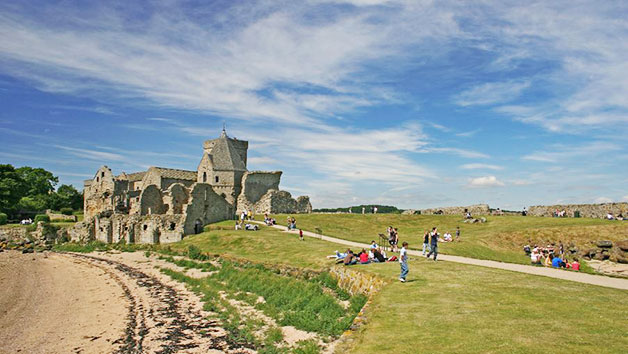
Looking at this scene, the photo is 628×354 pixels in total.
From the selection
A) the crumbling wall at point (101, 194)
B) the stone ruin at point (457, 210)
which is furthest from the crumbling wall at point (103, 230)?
the stone ruin at point (457, 210)

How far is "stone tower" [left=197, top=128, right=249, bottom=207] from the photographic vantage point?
5662 cm

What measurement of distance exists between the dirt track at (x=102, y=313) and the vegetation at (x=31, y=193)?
129 feet

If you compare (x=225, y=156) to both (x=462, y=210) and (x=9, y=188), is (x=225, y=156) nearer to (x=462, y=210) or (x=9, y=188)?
(x=462, y=210)

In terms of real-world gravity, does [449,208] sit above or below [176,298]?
above

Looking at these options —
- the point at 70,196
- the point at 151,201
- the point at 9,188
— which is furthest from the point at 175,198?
the point at 70,196

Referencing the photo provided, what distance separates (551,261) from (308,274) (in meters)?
14.7

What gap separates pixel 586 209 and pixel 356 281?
41.0 metres

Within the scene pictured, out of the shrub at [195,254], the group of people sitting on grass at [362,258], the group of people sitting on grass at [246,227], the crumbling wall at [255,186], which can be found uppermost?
the crumbling wall at [255,186]

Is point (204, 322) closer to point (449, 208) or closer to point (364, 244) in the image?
point (364, 244)

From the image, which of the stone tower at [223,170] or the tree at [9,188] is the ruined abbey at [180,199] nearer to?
the stone tower at [223,170]

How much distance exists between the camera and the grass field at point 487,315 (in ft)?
30.3

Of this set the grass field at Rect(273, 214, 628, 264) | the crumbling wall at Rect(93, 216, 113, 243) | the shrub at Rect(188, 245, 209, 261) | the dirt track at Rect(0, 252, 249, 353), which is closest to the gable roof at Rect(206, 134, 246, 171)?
the grass field at Rect(273, 214, 628, 264)

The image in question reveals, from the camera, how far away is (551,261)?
984 inches

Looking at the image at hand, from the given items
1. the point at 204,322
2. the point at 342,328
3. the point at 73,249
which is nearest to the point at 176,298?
the point at 204,322
